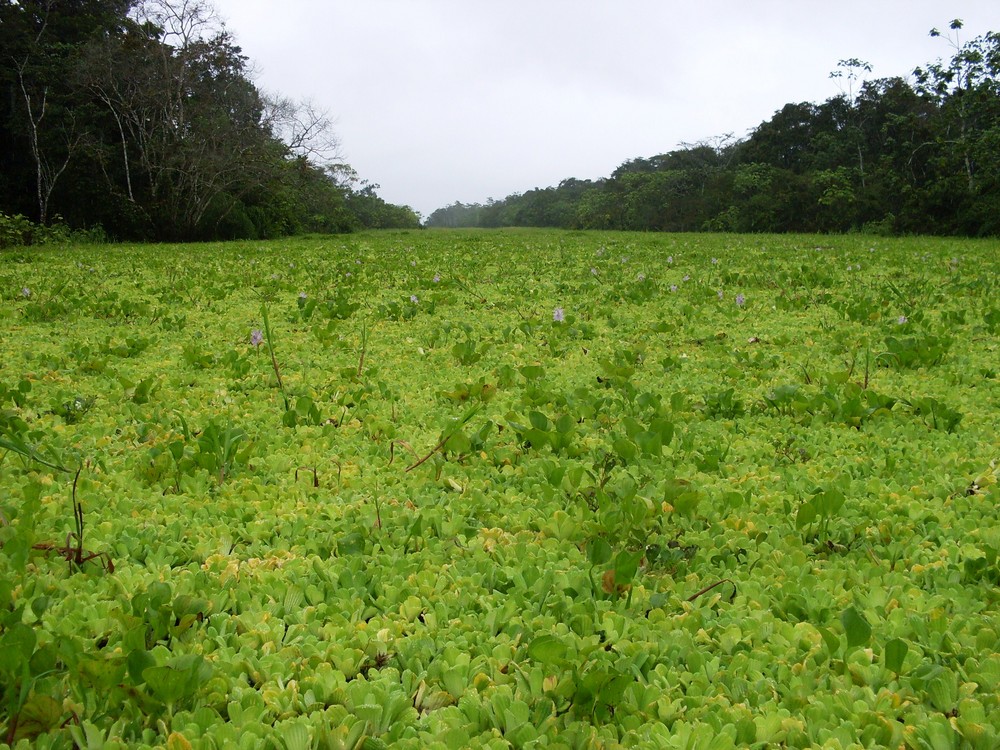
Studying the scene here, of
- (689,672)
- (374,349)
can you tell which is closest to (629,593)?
(689,672)

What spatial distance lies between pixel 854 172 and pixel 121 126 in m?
26.5

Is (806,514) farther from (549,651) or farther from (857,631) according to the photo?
(549,651)

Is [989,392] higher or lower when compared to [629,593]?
higher

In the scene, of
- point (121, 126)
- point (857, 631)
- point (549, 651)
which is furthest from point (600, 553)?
point (121, 126)

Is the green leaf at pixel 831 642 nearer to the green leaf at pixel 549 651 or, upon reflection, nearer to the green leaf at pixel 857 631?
the green leaf at pixel 857 631

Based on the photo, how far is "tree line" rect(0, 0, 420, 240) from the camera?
18.0m

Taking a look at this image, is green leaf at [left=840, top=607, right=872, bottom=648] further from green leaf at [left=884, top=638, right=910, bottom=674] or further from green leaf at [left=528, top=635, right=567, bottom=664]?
green leaf at [left=528, top=635, right=567, bottom=664]

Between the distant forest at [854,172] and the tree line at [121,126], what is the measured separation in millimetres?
20241

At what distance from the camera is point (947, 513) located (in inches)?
72.2

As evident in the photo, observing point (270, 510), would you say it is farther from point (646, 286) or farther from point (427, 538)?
point (646, 286)

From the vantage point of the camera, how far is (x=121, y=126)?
18578 mm

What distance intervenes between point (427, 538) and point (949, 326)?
397 cm

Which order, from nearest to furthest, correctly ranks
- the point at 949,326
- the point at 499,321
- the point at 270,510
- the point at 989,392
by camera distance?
the point at 270,510 → the point at 989,392 → the point at 949,326 → the point at 499,321

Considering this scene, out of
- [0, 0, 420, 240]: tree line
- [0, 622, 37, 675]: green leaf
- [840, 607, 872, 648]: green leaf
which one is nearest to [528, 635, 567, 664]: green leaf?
[840, 607, 872, 648]: green leaf
